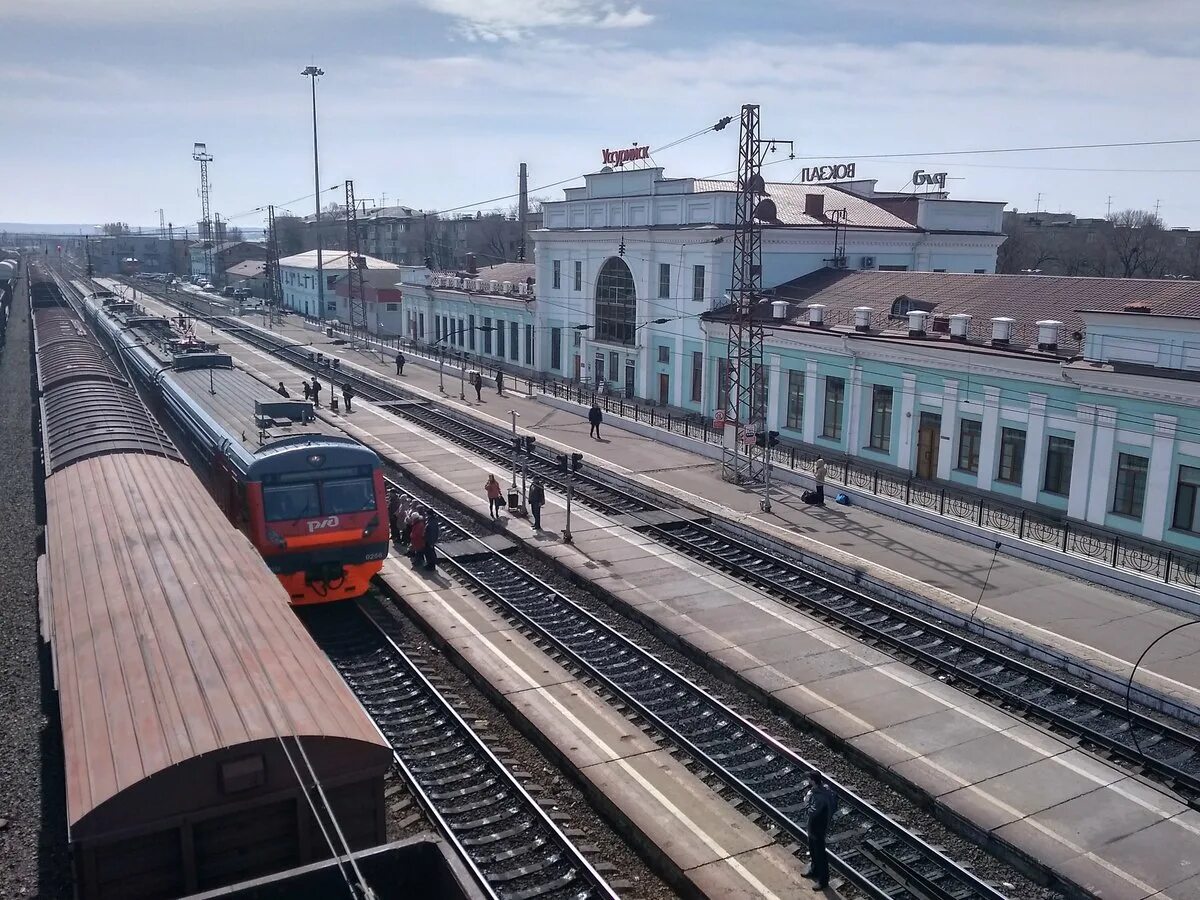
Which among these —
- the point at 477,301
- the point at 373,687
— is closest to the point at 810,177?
the point at 477,301

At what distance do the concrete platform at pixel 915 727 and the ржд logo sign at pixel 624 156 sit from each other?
24.5 m

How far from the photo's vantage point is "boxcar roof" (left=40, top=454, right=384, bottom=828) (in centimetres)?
758

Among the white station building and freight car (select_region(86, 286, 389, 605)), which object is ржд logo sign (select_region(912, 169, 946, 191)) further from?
freight car (select_region(86, 286, 389, 605))

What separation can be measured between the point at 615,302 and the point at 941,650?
99.0 ft

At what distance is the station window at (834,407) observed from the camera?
105 feet

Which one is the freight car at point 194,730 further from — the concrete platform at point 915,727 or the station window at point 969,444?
the station window at point 969,444

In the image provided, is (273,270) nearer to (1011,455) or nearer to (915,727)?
(1011,455)

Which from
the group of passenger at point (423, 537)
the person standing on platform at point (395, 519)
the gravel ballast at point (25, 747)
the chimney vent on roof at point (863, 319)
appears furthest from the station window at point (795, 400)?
the gravel ballast at point (25, 747)

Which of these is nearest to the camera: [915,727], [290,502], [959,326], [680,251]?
[915,727]

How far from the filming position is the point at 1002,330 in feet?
89.9

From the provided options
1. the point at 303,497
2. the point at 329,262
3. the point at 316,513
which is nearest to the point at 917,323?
the point at 316,513

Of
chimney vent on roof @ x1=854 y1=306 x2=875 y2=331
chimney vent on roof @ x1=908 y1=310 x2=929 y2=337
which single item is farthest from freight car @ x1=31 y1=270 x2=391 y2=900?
chimney vent on roof @ x1=854 y1=306 x2=875 y2=331

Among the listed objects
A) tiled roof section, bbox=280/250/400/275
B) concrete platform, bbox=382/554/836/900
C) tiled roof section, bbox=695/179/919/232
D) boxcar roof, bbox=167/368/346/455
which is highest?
tiled roof section, bbox=695/179/919/232

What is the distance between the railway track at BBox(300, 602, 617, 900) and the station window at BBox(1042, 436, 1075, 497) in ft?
58.9
